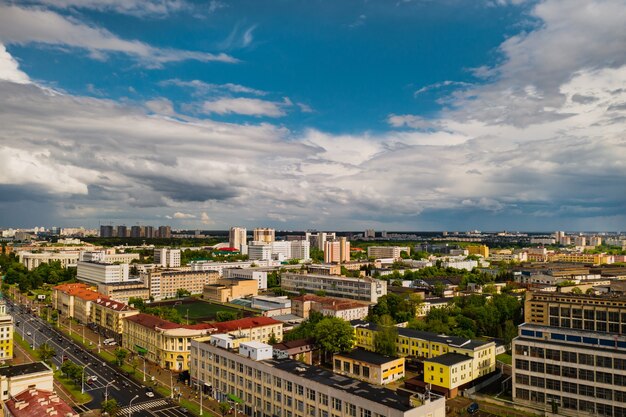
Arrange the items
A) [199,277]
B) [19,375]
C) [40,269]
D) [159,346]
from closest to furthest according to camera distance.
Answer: [19,375]
[159,346]
[199,277]
[40,269]

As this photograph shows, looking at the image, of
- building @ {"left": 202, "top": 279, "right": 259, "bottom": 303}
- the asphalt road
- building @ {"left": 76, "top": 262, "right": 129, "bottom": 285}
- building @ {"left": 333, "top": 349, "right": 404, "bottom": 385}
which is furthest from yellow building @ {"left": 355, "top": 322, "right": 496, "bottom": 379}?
building @ {"left": 76, "top": 262, "right": 129, "bottom": 285}

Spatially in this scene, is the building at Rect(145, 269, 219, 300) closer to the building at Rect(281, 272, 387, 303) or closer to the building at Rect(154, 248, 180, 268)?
the building at Rect(281, 272, 387, 303)

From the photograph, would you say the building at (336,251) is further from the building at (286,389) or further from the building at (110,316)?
the building at (286,389)

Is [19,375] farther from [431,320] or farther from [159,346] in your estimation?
[431,320]

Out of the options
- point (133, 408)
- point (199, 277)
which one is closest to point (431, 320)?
point (133, 408)

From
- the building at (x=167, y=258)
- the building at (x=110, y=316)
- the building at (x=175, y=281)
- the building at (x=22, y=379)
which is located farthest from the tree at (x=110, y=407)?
the building at (x=167, y=258)

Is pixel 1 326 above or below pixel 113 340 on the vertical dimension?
above
